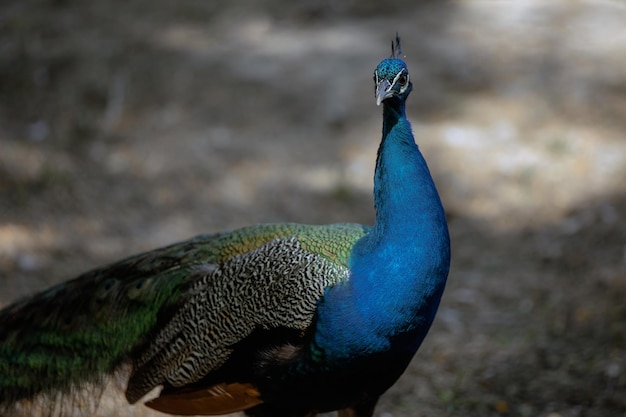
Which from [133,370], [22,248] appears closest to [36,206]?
[22,248]

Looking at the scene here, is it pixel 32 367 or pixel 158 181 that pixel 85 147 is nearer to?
pixel 158 181

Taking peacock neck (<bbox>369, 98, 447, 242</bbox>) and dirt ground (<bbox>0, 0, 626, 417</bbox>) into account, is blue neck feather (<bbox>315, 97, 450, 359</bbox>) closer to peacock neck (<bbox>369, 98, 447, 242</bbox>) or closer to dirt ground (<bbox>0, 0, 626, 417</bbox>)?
peacock neck (<bbox>369, 98, 447, 242</bbox>)

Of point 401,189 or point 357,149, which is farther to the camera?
point 357,149

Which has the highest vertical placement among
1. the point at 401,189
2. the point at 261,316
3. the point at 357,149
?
the point at 357,149

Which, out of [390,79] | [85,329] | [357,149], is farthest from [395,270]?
[357,149]

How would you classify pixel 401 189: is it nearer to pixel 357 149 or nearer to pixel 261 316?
pixel 261 316

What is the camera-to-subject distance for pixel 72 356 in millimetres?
2955

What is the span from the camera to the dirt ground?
4012 millimetres

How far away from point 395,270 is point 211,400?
0.86 meters

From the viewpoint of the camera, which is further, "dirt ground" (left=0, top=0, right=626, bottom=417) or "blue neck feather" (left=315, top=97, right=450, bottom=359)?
"dirt ground" (left=0, top=0, right=626, bottom=417)

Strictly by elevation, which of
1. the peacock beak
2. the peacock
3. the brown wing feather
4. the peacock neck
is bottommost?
the brown wing feather

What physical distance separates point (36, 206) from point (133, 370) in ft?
8.06

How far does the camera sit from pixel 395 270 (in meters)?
2.52

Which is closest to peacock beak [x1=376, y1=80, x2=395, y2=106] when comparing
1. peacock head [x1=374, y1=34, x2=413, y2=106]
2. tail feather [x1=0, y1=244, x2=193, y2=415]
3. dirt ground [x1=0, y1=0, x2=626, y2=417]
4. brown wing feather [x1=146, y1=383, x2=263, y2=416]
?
peacock head [x1=374, y1=34, x2=413, y2=106]
